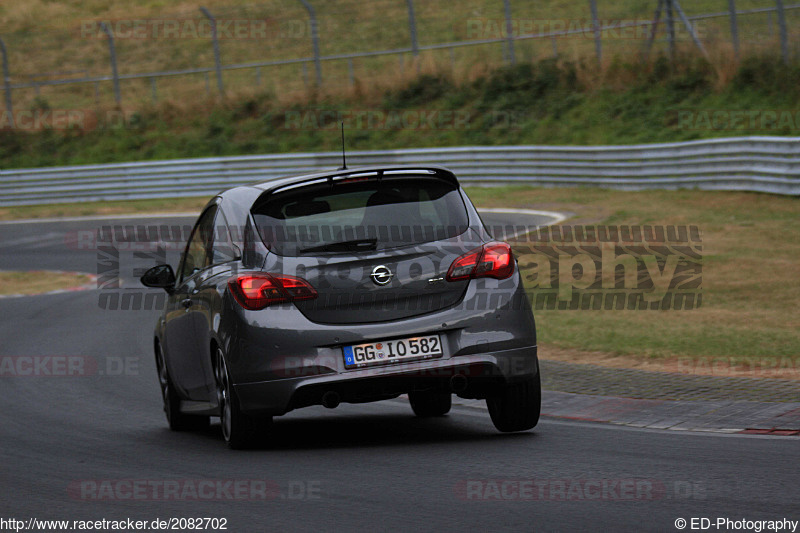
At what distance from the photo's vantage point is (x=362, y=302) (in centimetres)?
727

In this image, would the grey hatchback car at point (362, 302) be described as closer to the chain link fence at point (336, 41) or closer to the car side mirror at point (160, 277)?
the car side mirror at point (160, 277)

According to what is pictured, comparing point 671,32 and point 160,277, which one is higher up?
point 671,32

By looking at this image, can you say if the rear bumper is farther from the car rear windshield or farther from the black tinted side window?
the black tinted side window

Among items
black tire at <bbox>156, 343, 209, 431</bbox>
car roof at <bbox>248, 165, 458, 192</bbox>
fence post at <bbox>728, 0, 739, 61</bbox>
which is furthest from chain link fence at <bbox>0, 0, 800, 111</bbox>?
car roof at <bbox>248, 165, 458, 192</bbox>

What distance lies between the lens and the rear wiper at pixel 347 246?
24.1ft

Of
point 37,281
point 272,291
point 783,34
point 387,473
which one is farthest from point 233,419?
point 783,34

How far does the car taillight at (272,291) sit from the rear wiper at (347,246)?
22cm

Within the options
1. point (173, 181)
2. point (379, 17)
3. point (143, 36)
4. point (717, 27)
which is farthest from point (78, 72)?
point (717, 27)

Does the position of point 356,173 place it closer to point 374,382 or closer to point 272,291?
point 272,291

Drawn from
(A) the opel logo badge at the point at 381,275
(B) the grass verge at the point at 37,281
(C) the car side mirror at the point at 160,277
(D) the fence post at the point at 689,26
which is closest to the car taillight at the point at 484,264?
(A) the opel logo badge at the point at 381,275

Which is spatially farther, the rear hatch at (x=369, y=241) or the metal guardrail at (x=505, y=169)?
the metal guardrail at (x=505, y=169)

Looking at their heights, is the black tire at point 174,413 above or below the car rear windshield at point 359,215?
below

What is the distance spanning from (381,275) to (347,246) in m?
0.29

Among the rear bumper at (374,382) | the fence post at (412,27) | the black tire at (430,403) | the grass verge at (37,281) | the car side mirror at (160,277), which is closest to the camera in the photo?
the rear bumper at (374,382)
